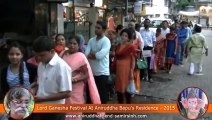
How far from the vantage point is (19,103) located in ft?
11.9

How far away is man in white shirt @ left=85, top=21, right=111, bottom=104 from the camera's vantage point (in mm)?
5742

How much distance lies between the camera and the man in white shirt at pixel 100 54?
5.74 metres

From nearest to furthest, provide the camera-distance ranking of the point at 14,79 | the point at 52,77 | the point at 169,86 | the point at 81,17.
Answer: the point at 52,77 < the point at 14,79 < the point at 169,86 < the point at 81,17

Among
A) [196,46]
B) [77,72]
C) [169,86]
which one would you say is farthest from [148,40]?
[77,72]

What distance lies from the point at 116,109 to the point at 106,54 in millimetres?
1355

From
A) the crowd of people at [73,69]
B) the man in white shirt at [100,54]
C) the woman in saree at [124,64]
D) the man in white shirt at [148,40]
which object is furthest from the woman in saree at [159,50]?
the man in white shirt at [100,54]

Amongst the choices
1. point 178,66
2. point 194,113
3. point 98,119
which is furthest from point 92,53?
point 178,66

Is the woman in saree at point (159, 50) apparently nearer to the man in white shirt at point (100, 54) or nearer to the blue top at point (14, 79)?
the man in white shirt at point (100, 54)

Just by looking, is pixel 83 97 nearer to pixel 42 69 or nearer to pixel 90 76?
pixel 90 76

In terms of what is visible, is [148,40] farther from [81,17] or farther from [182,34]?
[81,17]

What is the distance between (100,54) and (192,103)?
1.86 m

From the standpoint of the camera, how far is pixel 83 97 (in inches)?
178

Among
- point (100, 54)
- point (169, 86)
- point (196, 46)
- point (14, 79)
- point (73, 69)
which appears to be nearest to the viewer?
point (14, 79)

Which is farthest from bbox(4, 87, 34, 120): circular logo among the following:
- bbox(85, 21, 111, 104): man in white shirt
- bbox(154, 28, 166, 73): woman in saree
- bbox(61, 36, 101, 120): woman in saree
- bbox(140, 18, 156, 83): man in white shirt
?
bbox(154, 28, 166, 73): woman in saree
